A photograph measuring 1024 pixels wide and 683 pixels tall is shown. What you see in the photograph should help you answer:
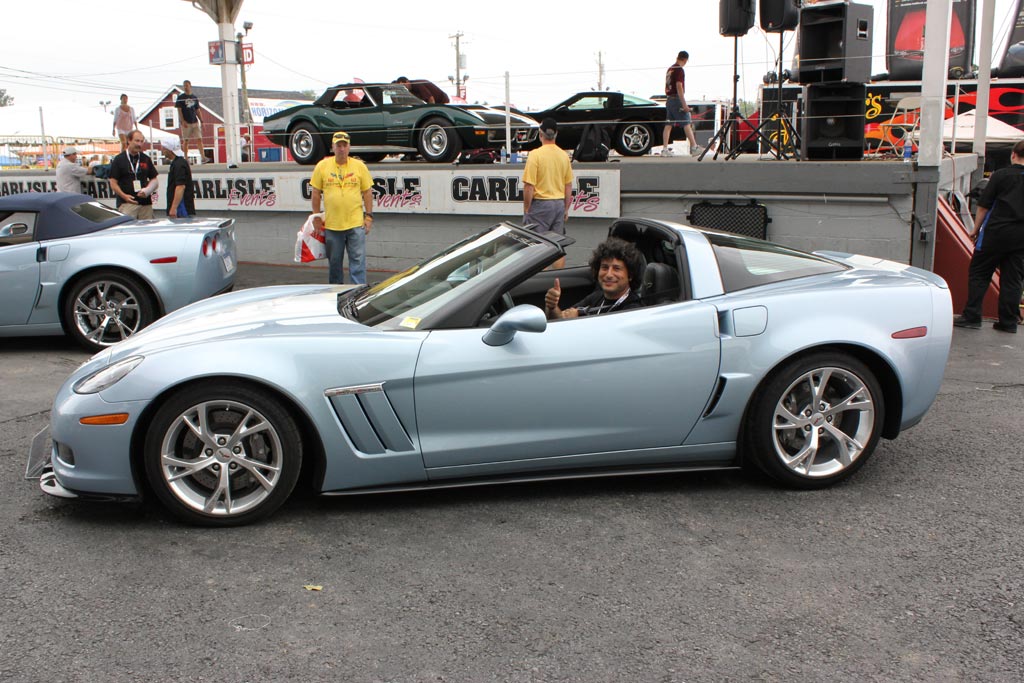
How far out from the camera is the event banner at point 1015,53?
80.4ft

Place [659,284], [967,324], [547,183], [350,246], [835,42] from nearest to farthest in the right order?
[659,284], [967,324], [350,246], [547,183], [835,42]

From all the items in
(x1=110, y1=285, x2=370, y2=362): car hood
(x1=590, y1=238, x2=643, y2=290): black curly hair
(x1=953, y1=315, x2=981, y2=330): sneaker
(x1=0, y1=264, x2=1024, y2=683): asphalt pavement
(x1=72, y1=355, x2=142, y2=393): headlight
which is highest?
(x1=590, y1=238, x2=643, y2=290): black curly hair

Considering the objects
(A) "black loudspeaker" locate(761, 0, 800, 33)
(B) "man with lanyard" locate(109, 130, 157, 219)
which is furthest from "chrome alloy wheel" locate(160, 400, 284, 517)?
(A) "black loudspeaker" locate(761, 0, 800, 33)

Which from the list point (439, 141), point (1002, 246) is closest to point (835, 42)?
point (1002, 246)

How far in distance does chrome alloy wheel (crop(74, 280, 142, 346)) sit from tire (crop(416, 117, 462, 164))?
21.5 ft

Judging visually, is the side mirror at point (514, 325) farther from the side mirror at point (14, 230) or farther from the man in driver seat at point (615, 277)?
the side mirror at point (14, 230)

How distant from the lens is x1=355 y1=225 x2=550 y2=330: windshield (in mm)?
4121

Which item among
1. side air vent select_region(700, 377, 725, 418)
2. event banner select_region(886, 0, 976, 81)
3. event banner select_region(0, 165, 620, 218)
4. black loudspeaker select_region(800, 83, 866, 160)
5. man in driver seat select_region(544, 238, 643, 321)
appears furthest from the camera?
event banner select_region(886, 0, 976, 81)

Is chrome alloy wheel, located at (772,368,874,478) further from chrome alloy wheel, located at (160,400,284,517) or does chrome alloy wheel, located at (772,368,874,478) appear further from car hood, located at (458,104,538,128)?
car hood, located at (458,104,538,128)

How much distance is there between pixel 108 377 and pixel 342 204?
5568mm

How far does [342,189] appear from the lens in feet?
29.9

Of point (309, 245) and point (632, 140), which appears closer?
point (309, 245)

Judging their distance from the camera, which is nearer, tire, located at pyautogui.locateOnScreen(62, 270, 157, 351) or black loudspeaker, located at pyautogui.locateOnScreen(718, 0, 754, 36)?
tire, located at pyautogui.locateOnScreen(62, 270, 157, 351)

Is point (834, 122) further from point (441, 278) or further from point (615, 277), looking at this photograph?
point (441, 278)
